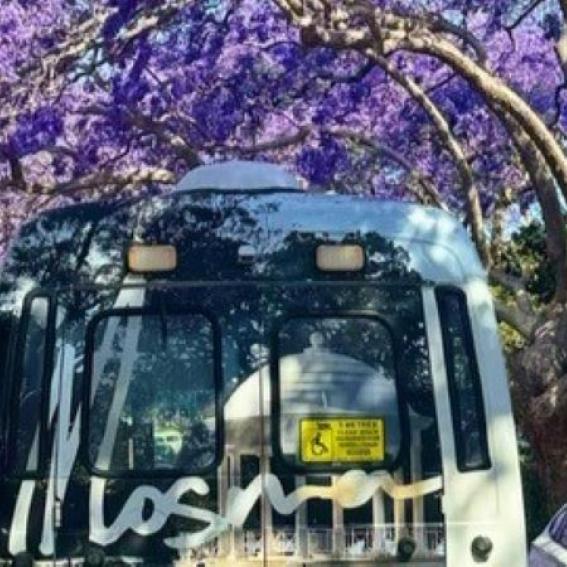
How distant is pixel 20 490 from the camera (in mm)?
6359

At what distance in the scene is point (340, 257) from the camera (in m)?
6.59

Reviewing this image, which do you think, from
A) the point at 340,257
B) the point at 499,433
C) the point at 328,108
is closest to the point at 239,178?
the point at 340,257

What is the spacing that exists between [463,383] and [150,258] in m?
1.27

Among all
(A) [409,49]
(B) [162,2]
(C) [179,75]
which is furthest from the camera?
(C) [179,75]

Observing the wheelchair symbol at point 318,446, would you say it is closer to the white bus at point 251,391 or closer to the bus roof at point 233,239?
the white bus at point 251,391

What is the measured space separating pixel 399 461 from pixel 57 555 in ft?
4.24

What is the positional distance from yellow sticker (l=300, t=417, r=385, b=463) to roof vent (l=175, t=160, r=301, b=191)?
1056 mm

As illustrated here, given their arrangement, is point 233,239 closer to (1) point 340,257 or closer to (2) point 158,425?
(1) point 340,257

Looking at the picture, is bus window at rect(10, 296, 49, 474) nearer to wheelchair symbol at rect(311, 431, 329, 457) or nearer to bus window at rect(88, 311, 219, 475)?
bus window at rect(88, 311, 219, 475)

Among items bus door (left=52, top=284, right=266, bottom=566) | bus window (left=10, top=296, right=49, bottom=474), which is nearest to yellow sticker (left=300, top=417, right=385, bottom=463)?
bus door (left=52, top=284, right=266, bottom=566)

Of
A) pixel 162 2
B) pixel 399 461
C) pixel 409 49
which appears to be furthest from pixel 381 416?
pixel 162 2

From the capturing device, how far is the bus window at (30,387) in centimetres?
639

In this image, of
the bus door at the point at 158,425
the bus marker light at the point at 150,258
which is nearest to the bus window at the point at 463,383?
the bus door at the point at 158,425

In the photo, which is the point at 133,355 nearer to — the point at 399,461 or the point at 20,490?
the point at 20,490
